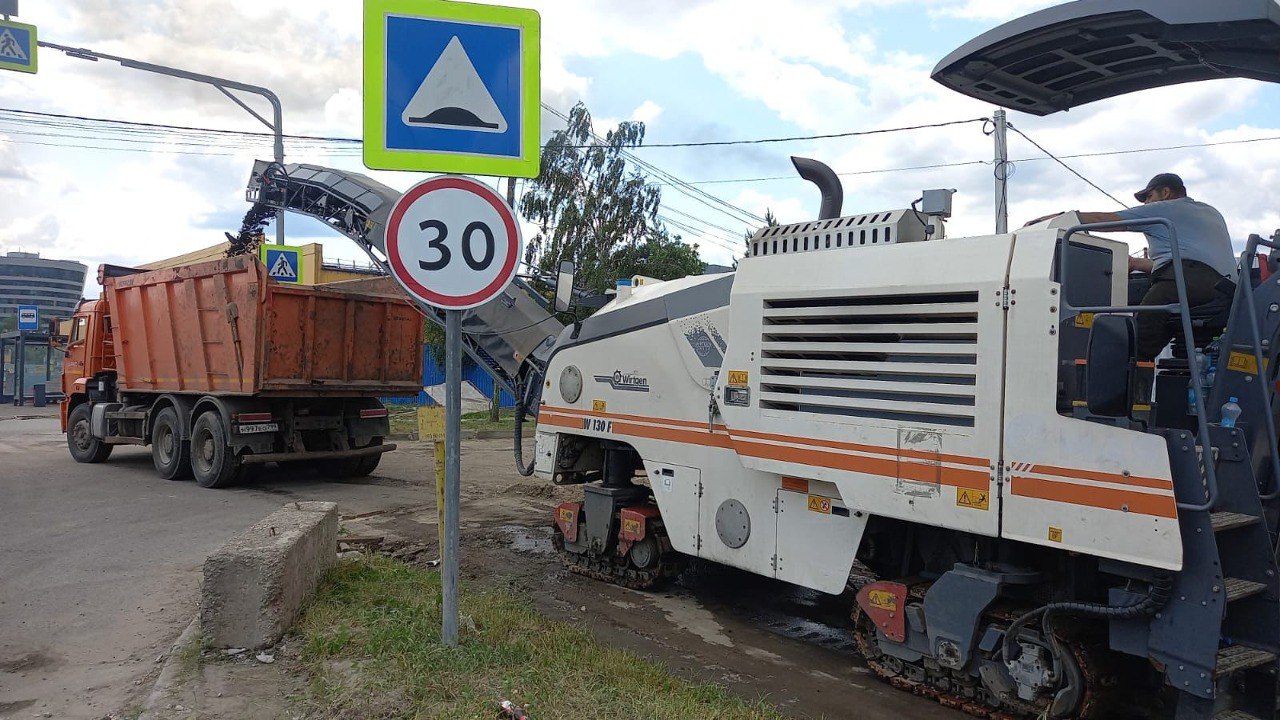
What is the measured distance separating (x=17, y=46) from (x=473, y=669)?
1438cm

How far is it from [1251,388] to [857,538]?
6.63 feet

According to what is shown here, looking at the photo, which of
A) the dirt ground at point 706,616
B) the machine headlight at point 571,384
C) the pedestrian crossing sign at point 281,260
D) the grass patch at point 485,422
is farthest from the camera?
the grass patch at point 485,422

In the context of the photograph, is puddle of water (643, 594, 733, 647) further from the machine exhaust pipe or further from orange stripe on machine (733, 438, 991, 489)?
the machine exhaust pipe

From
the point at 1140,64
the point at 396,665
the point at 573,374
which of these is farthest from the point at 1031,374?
the point at 573,374

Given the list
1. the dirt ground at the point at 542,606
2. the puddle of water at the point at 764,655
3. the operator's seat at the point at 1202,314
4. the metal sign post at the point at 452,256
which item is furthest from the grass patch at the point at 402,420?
the operator's seat at the point at 1202,314

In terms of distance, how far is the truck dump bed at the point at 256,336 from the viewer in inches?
401

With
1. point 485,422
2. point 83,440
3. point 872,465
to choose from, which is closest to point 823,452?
point 872,465

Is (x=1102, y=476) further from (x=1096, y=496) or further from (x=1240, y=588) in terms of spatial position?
(x=1240, y=588)

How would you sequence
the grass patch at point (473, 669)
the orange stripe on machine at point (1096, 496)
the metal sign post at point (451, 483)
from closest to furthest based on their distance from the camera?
1. the orange stripe on machine at point (1096, 496)
2. the grass patch at point (473, 669)
3. the metal sign post at point (451, 483)

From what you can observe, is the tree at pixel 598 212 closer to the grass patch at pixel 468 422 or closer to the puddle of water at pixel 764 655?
the grass patch at pixel 468 422

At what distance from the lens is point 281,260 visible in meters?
13.5

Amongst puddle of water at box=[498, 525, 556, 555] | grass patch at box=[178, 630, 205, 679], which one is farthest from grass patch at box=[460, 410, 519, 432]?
grass patch at box=[178, 630, 205, 679]

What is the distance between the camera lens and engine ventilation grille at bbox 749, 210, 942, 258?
488 centimetres

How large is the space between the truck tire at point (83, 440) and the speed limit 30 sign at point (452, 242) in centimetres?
1171
